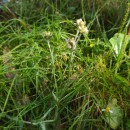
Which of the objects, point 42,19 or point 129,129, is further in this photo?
point 42,19

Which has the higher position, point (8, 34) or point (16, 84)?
point (8, 34)

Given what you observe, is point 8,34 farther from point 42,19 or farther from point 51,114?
point 51,114

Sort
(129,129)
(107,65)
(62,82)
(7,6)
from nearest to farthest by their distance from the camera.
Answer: (129,129) → (62,82) → (107,65) → (7,6)

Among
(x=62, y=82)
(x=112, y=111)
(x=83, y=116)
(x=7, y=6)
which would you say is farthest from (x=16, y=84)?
(x=7, y=6)

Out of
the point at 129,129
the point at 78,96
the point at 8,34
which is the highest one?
the point at 8,34

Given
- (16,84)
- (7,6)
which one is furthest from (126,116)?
(7,6)

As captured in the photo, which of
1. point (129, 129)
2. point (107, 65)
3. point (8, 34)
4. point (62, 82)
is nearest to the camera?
point (129, 129)
